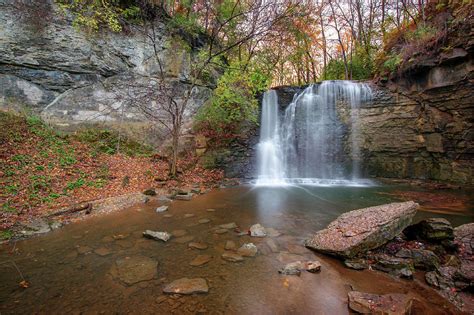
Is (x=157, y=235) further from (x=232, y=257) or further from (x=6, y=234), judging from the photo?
(x=6, y=234)

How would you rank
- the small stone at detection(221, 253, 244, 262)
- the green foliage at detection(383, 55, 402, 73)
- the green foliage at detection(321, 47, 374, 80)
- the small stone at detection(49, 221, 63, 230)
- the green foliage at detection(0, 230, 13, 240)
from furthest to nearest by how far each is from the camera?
1. the green foliage at detection(321, 47, 374, 80)
2. the green foliage at detection(383, 55, 402, 73)
3. the small stone at detection(49, 221, 63, 230)
4. the green foliage at detection(0, 230, 13, 240)
5. the small stone at detection(221, 253, 244, 262)

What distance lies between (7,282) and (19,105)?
8910 mm

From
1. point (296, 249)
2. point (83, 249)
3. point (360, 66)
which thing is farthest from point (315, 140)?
point (83, 249)

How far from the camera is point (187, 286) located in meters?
2.68

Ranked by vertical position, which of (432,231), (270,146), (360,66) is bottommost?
(432,231)

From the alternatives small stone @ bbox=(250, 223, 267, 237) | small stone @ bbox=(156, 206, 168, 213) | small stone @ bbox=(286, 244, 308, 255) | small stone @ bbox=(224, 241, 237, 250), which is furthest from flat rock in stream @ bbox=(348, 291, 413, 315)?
small stone @ bbox=(156, 206, 168, 213)

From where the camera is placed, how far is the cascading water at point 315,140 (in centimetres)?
1119

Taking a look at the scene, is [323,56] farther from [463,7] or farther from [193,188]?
[193,188]

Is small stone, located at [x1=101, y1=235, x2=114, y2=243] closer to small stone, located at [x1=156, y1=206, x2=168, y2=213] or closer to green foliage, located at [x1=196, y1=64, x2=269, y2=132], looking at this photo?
small stone, located at [x1=156, y1=206, x2=168, y2=213]

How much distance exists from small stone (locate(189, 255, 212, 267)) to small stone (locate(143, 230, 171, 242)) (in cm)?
88

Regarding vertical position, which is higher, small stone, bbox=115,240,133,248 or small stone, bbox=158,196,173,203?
small stone, bbox=158,196,173,203

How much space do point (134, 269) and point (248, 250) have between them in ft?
5.45

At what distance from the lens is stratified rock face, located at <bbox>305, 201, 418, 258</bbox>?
10.9ft

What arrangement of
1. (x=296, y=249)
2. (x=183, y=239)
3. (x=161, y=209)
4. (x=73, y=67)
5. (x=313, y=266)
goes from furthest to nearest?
(x=73, y=67) < (x=161, y=209) < (x=183, y=239) < (x=296, y=249) < (x=313, y=266)
